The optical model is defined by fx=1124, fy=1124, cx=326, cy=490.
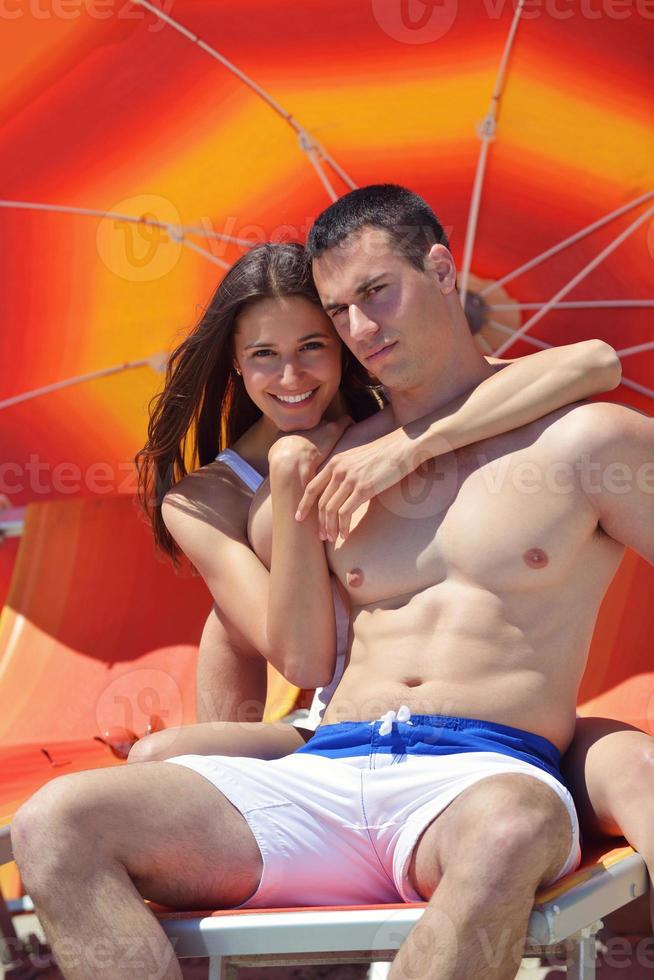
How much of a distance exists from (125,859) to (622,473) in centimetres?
115

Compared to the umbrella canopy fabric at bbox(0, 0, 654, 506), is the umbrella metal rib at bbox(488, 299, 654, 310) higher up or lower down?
lower down

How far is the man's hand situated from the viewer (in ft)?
7.57

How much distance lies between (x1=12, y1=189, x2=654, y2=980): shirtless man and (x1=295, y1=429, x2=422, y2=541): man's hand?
0.03 meters

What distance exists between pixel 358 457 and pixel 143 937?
1061 millimetres

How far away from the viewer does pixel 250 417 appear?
3.04 m

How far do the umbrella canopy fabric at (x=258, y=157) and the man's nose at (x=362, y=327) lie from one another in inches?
58.3

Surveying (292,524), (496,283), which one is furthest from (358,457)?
(496,283)

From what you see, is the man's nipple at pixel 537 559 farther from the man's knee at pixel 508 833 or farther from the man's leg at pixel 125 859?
the man's leg at pixel 125 859

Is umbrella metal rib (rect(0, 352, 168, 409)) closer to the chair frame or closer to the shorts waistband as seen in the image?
the shorts waistband

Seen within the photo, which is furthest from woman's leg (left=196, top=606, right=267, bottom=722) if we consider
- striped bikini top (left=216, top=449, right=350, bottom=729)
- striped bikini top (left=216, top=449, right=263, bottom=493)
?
striped bikini top (left=216, top=449, right=263, bottom=493)

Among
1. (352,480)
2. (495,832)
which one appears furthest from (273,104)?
(495,832)

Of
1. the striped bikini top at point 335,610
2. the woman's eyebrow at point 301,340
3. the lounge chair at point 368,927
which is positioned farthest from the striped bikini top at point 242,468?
the lounge chair at point 368,927

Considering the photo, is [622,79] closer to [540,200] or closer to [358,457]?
[540,200]

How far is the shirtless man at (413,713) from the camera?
5.72ft
